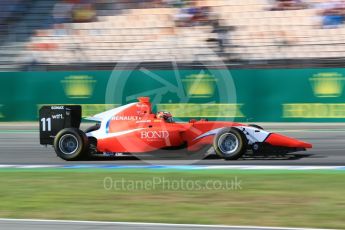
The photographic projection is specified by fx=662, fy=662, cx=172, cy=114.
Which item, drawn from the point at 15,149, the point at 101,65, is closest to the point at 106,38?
the point at 101,65

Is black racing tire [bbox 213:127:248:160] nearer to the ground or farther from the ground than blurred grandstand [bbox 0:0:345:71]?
nearer to the ground

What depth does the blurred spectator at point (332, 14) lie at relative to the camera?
69.4 ft

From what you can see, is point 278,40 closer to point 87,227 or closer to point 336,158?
point 336,158

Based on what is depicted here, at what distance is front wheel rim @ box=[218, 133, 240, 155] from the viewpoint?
36.4 ft

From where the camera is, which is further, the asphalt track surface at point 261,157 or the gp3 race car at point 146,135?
the asphalt track surface at point 261,157

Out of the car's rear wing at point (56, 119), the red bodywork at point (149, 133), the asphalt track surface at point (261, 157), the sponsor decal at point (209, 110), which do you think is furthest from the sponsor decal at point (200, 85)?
the red bodywork at point (149, 133)

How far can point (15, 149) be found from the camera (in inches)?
567

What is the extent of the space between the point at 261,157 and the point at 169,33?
11.8 m

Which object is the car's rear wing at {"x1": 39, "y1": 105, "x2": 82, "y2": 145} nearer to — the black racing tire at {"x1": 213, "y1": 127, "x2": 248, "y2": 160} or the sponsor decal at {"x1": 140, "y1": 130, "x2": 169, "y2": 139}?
the sponsor decal at {"x1": 140, "y1": 130, "x2": 169, "y2": 139}

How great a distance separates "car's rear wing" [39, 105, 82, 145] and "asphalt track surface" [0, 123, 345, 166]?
1.70ft

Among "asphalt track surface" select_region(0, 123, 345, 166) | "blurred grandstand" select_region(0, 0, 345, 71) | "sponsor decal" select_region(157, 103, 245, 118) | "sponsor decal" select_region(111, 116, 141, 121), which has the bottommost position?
"asphalt track surface" select_region(0, 123, 345, 166)

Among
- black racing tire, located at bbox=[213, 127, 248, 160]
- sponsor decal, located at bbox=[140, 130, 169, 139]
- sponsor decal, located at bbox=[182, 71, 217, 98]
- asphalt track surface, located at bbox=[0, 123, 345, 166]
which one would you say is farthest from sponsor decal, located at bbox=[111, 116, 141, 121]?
sponsor decal, located at bbox=[182, 71, 217, 98]

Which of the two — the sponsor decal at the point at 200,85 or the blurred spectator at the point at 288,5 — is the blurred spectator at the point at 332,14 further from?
the sponsor decal at the point at 200,85

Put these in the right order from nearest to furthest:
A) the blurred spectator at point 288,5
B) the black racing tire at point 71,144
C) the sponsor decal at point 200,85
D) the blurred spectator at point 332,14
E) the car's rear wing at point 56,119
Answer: the black racing tire at point 71,144
the car's rear wing at point 56,119
the sponsor decal at point 200,85
the blurred spectator at point 332,14
the blurred spectator at point 288,5
